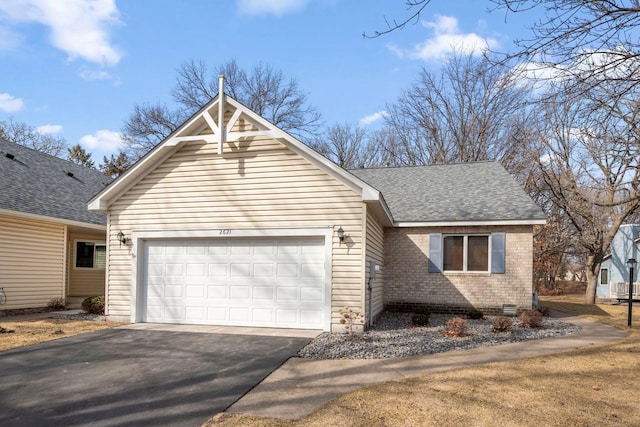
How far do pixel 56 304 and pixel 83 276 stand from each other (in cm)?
270

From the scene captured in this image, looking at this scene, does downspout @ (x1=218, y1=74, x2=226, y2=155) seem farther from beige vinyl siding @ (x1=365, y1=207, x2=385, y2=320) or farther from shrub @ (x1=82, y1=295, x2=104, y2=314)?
shrub @ (x1=82, y1=295, x2=104, y2=314)

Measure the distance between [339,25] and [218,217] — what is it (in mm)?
5651

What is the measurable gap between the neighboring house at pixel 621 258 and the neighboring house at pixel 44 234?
27.3m

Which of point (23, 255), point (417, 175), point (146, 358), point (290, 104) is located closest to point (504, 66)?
point (146, 358)

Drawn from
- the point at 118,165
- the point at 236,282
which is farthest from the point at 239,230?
the point at 118,165

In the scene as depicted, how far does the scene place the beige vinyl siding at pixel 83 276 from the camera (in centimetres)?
1600

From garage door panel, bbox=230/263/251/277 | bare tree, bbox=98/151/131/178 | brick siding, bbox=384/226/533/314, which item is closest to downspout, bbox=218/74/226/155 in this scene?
garage door panel, bbox=230/263/251/277

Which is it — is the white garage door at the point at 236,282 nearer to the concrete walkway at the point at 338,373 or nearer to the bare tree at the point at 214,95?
the concrete walkway at the point at 338,373

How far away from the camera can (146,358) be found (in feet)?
23.7

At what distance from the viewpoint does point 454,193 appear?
50.4 ft

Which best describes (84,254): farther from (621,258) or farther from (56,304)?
(621,258)

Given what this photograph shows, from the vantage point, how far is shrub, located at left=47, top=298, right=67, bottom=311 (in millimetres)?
13769

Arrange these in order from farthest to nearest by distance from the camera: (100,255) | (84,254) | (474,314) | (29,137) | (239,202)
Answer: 1. (29,137)
2. (100,255)
3. (84,254)
4. (474,314)
5. (239,202)

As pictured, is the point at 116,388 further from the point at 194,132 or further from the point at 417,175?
the point at 417,175
